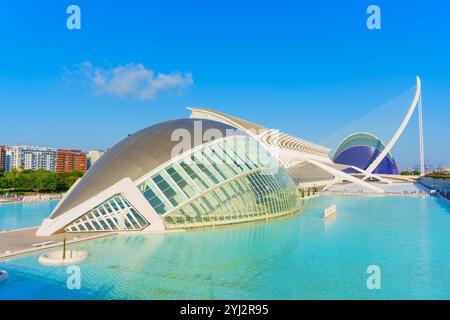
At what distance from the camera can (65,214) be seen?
18.2 meters

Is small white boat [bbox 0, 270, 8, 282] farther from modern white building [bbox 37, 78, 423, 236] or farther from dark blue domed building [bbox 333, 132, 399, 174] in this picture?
dark blue domed building [bbox 333, 132, 399, 174]

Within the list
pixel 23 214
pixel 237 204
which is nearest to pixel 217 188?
pixel 237 204

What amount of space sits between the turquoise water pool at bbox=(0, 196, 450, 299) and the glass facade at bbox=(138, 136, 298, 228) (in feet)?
5.28

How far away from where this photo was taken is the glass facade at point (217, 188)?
63.3 ft

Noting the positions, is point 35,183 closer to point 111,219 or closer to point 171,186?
point 111,219

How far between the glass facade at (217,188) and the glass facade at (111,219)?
3.69 ft

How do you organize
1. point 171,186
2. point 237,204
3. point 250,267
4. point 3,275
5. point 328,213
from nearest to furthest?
1. point 3,275
2. point 250,267
3. point 171,186
4. point 237,204
5. point 328,213

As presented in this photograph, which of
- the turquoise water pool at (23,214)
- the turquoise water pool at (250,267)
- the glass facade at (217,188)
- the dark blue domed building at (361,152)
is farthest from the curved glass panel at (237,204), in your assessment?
the dark blue domed building at (361,152)

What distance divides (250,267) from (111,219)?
9043mm

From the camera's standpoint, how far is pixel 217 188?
2048cm

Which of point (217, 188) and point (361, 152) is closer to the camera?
point (217, 188)

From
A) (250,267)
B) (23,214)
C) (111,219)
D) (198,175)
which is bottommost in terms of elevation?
Answer: (250,267)

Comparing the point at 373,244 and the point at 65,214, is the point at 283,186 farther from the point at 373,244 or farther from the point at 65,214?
the point at 65,214

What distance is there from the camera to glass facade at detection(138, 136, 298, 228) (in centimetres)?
1930
